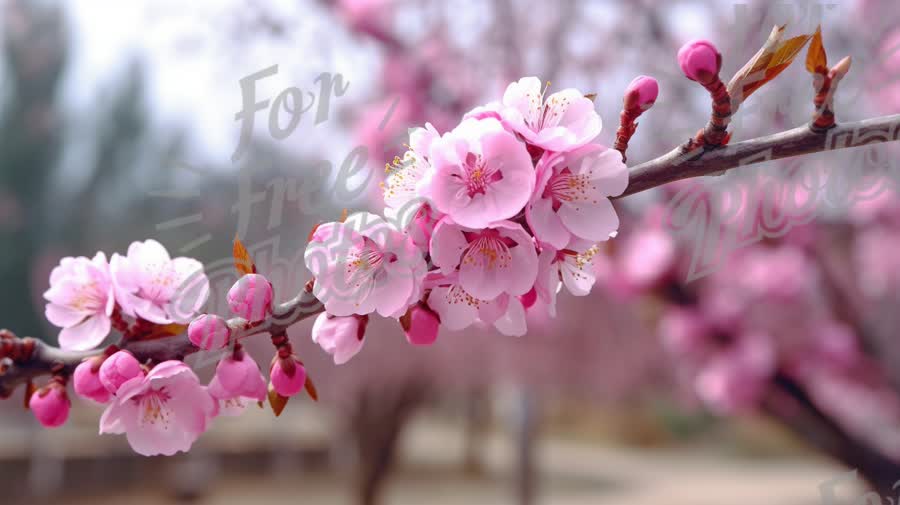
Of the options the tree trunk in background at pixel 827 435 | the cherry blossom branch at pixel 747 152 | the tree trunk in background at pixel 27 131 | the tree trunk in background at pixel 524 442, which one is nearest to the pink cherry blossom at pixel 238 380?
the cherry blossom branch at pixel 747 152

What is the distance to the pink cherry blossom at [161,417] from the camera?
1.26ft

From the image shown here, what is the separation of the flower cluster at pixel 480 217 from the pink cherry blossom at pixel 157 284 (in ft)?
0.34

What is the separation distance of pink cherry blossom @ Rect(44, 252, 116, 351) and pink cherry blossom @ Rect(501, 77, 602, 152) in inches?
10.3

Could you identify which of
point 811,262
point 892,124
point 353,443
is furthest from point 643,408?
point 892,124

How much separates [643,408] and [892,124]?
11483mm

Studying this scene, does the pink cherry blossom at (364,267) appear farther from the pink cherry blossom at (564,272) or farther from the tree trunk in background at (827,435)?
the tree trunk in background at (827,435)

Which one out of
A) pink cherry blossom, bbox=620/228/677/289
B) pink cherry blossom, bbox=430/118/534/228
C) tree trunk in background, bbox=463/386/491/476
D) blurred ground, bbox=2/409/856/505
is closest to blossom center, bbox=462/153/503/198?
pink cherry blossom, bbox=430/118/534/228

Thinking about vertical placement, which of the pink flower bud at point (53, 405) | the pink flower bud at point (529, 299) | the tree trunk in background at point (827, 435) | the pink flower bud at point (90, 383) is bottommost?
the tree trunk in background at point (827, 435)

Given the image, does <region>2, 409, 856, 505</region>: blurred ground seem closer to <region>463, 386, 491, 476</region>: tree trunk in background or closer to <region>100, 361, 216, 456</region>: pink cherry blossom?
<region>463, 386, 491, 476</region>: tree trunk in background

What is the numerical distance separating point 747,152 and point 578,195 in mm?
94

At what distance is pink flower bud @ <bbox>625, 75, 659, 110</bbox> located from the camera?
0.38 m

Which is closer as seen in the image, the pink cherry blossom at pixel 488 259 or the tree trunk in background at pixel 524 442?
the pink cherry blossom at pixel 488 259

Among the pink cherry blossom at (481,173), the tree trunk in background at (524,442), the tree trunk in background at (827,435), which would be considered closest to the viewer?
the pink cherry blossom at (481,173)

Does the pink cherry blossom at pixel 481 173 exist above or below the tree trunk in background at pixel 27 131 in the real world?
below
